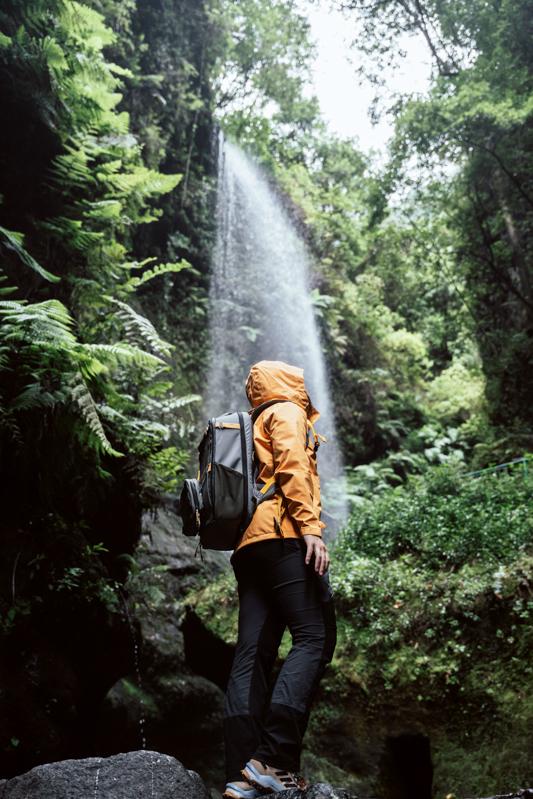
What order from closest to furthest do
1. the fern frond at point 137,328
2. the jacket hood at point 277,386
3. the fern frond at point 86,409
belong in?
1. the jacket hood at point 277,386
2. the fern frond at point 86,409
3. the fern frond at point 137,328

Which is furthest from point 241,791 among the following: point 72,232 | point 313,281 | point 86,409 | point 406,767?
point 313,281

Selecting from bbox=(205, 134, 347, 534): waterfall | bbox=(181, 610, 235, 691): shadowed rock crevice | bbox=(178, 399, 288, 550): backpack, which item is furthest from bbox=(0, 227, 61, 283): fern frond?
bbox=(205, 134, 347, 534): waterfall

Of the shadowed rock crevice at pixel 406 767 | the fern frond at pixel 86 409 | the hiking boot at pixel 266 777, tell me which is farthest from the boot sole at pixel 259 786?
the shadowed rock crevice at pixel 406 767

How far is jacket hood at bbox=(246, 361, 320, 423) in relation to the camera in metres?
3.31

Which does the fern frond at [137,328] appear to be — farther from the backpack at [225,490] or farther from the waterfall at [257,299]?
the waterfall at [257,299]

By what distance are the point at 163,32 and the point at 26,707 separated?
1394 centimetres

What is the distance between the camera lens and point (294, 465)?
295 cm

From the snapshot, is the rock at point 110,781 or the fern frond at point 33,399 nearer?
the rock at point 110,781

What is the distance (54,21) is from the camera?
18.9 feet

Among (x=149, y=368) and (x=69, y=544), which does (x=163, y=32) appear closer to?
(x=149, y=368)

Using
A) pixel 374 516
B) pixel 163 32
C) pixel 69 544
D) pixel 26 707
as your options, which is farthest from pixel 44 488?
pixel 163 32

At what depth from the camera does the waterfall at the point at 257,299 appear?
44.6 feet

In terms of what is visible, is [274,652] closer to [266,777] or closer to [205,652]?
[266,777]

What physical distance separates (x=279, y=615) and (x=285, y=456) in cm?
79
